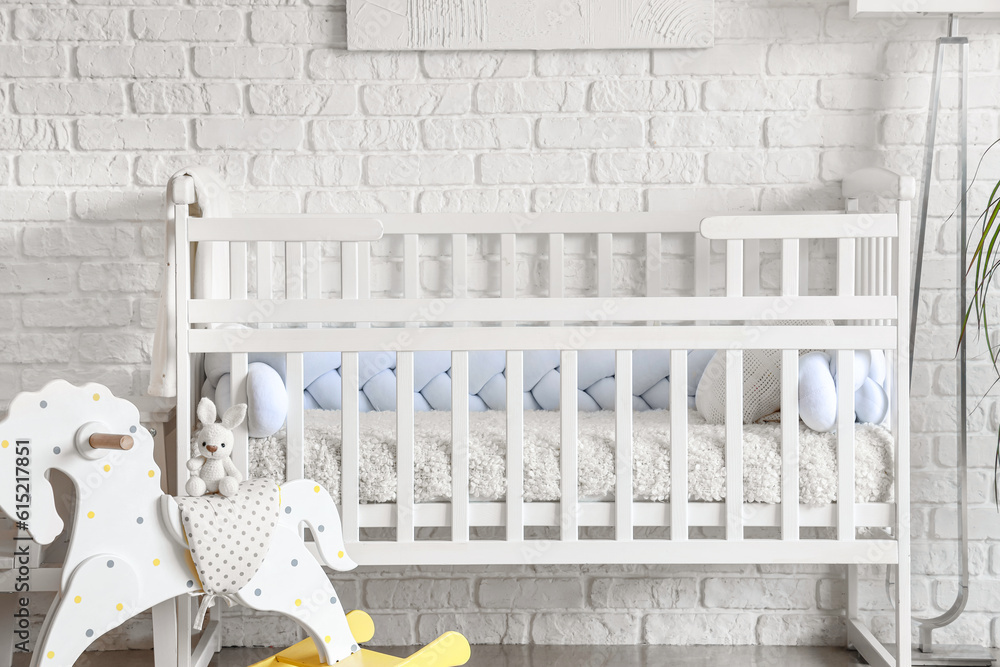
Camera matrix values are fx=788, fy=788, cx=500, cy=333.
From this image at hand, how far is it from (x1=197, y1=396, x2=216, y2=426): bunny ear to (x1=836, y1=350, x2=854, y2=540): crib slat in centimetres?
98

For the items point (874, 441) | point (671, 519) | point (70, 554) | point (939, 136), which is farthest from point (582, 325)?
point (939, 136)

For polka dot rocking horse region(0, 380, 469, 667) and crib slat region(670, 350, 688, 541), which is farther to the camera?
crib slat region(670, 350, 688, 541)

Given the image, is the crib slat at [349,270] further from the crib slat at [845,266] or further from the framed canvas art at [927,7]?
the framed canvas art at [927,7]

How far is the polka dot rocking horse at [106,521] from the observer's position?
1.06m

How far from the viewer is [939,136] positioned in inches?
67.6

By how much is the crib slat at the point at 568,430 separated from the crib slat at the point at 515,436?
0.22 ft

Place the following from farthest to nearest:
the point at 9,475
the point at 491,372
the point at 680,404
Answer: the point at 491,372 → the point at 680,404 → the point at 9,475

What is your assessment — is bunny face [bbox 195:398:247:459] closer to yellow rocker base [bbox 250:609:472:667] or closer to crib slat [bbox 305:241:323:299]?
yellow rocker base [bbox 250:609:472:667]

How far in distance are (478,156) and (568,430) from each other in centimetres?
74

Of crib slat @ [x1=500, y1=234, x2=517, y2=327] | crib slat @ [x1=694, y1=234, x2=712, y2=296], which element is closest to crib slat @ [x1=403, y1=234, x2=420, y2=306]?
crib slat @ [x1=500, y1=234, x2=517, y2=327]

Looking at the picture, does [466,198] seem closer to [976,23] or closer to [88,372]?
[88,372]

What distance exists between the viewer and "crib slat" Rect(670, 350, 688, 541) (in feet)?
4.17

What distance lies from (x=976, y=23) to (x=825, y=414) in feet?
3.41

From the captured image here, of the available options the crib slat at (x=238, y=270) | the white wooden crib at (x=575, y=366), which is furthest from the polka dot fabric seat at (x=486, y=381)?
the white wooden crib at (x=575, y=366)
